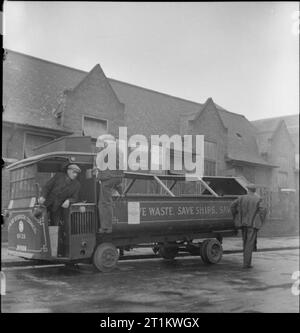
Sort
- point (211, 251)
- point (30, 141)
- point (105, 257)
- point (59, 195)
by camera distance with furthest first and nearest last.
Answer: point (30, 141) < point (211, 251) < point (105, 257) < point (59, 195)

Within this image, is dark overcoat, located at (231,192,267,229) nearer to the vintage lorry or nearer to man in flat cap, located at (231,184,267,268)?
man in flat cap, located at (231,184,267,268)

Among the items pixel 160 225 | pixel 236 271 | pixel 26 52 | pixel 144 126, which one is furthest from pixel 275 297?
pixel 26 52

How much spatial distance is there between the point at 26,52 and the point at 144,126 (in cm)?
272

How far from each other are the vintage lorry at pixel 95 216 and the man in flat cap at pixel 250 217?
0.64 metres

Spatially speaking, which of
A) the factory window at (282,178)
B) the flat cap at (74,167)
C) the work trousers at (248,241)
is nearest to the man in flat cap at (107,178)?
the flat cap at (74,167)

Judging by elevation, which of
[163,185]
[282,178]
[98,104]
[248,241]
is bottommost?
[248,241]

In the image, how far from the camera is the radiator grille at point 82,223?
729 centimetres

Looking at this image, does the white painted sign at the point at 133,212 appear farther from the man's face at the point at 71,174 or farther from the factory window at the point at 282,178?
the factory window at the point at 282,178

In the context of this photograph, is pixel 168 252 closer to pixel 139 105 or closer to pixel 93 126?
pixel 93 126

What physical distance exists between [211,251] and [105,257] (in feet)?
8.73

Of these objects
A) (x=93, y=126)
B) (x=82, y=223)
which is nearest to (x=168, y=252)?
(x=82, y=223)

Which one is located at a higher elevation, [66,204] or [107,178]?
[107,178]

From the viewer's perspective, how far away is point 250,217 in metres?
8.62
